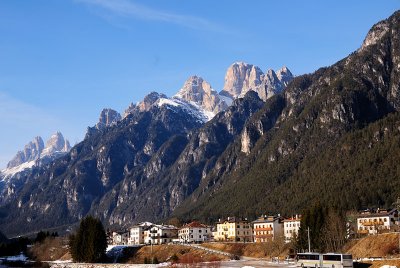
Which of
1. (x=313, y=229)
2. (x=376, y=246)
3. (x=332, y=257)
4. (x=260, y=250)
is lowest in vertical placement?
(x=260, y=250)

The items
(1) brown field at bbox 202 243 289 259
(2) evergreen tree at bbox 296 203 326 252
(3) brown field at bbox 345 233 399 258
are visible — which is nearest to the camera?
(3) brown field at bbox 345 233 399 258

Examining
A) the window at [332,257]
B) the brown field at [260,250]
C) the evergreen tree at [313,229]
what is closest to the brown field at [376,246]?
the evergreen tree at [313,229]

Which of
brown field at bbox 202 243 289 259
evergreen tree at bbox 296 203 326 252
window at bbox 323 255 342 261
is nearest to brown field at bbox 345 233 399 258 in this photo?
evergreen tree at bbox 296 203 326 252

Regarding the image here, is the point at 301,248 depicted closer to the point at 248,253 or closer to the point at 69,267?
the point at 248,253

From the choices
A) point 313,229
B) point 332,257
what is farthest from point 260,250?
point 332,257

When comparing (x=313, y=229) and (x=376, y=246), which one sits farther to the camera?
(x=313, y=229)

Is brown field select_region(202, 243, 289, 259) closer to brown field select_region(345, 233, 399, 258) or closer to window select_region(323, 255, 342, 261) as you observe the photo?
brown field select_region(345, 233, 399, 258)

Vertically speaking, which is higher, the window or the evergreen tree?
the evergreen tree

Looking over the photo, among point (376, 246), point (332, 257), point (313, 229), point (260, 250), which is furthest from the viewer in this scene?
point (260, 250)

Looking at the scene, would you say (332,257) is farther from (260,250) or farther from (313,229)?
(260,250)

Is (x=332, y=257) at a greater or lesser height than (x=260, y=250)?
greater

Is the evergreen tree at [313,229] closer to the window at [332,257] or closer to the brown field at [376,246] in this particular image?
the brown field at [376,246]

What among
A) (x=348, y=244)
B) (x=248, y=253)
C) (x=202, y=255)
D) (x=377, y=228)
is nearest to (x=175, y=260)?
(x=202, y=255)

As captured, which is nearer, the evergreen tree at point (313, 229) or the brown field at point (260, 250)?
the evergreen tree at point (313, 229)
